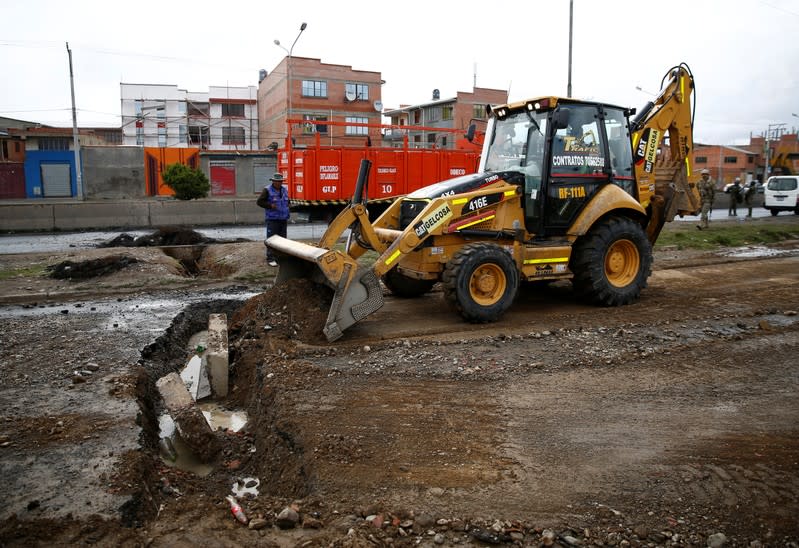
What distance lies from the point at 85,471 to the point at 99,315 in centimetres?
472

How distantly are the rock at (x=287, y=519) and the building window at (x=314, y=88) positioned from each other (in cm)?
5509

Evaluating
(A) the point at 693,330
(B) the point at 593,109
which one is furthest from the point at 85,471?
(B) the point at 593,109

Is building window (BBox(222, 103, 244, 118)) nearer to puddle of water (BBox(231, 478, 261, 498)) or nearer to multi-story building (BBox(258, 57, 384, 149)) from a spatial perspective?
multi-story building (BBox(258, 57, 384, 149))

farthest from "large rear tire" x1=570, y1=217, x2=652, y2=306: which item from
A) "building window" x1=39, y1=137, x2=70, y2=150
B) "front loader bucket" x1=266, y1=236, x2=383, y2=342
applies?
"building window" x1=39, y1=137, x2=70, y2=150

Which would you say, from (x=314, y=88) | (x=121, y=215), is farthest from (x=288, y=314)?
(x=314, y=88)

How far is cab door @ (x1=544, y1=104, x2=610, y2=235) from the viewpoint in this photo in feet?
26.7

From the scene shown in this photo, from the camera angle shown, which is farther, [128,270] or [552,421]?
[128,270]

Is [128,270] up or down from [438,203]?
down

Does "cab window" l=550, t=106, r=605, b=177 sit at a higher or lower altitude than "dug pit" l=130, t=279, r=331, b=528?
higher

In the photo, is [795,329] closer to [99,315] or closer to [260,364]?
[260,364]

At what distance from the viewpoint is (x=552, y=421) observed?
16.1 feet

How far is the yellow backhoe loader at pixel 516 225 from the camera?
7.36 m

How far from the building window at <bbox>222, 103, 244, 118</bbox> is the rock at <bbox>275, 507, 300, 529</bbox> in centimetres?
6602

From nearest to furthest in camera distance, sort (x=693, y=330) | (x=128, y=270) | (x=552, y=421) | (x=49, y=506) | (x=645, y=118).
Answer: (x=49, y=506)
(x=552, y=421)
(x=693, y=330)
(x=645, y=118)
(x=128, y=270)
